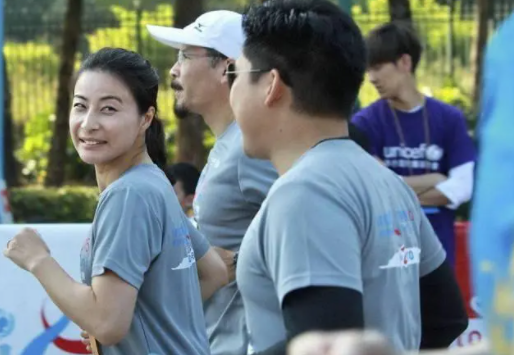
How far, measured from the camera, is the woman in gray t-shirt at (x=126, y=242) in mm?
3221

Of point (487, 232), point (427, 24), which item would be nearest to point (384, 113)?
point (487, 232)

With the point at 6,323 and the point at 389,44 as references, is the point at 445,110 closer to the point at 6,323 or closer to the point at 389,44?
the point at 389,44

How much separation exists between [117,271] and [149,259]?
5.3 inches

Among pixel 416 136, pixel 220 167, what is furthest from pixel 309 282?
pixel 416 136

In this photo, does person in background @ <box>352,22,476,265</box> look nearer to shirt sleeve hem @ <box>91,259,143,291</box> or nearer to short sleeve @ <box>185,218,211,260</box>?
short sleeve @ <box>185,218,211,260</box>

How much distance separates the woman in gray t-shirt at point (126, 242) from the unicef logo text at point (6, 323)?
202 cm

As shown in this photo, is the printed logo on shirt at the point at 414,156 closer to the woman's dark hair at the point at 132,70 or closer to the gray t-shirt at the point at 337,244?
the woman's dark hair at the point at 132,70

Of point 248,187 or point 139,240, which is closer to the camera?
point 139,240

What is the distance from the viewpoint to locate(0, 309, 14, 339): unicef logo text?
551 cm

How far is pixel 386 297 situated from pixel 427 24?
17630 mm

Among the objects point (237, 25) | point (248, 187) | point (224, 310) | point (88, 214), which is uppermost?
point (237, 25)

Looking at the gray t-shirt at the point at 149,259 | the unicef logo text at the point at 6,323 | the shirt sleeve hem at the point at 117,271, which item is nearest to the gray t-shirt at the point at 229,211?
the gray t-shirt at the point at 149,259

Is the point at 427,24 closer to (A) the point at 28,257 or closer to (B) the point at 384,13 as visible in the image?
(B) the point at 384,13

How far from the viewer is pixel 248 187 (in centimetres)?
406
